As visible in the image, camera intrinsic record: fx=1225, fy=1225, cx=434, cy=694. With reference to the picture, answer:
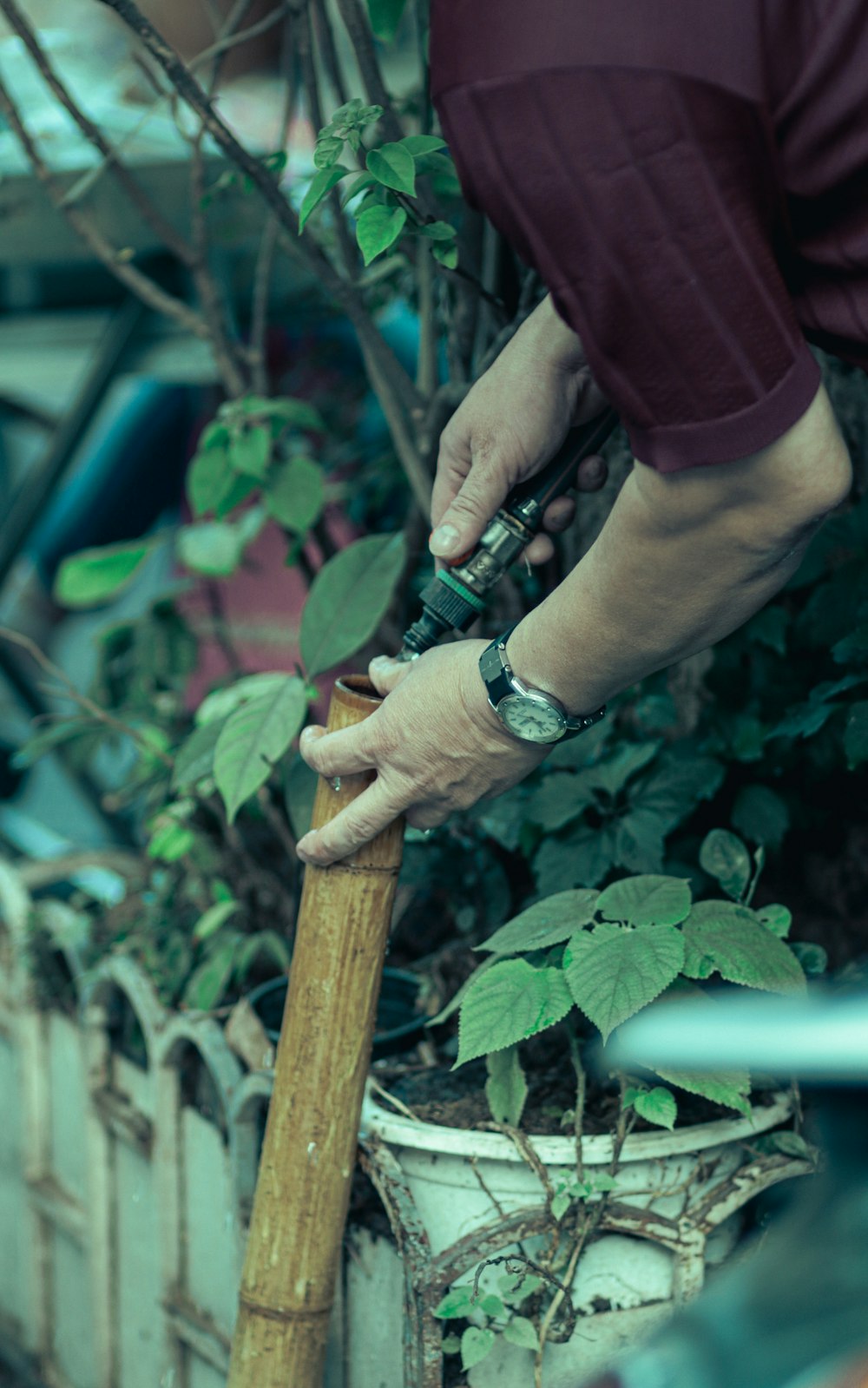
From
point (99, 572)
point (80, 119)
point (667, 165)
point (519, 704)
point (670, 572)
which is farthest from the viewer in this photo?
point (99, 572)

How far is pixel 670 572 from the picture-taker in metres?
0.98

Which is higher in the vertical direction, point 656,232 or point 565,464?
point 656,232

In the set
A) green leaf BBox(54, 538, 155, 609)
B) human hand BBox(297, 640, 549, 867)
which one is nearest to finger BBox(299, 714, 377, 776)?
human hand BBox(297, 640, 549, 867)

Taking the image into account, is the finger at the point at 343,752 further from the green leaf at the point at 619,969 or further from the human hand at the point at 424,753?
the green leaf at the point at 619,969

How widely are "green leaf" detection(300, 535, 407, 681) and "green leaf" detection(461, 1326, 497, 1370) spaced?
2.53 ft

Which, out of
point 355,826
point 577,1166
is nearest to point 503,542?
point 355,826

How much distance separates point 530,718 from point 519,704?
0.02m

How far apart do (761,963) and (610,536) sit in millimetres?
500

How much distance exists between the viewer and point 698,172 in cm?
82

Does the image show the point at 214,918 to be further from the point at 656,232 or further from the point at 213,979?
the point at 656,232

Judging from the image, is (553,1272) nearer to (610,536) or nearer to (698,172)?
(610,536)

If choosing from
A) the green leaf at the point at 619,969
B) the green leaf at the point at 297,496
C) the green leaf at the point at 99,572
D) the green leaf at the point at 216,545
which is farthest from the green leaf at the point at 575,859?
the green leaf at the point at 99,572

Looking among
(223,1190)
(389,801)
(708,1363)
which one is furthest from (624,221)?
(223,1190)

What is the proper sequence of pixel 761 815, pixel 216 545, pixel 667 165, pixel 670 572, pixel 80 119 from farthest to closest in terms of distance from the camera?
pixel 216 545
pixel 80 119
pixel 761 815
pixel 670 572
pixel 667 165
